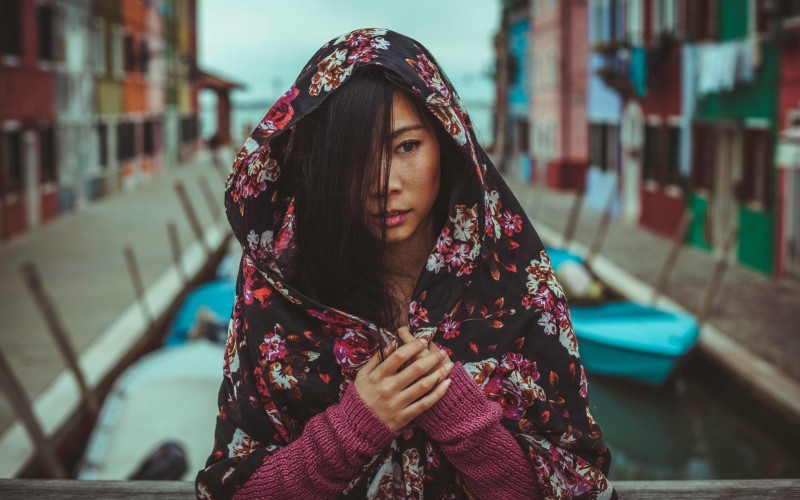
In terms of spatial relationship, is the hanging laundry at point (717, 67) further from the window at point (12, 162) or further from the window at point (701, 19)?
the window at point (12, 162)

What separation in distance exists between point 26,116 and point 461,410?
680 inches

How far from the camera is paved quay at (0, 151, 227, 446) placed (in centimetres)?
840

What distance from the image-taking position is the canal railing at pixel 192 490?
5.37 ft

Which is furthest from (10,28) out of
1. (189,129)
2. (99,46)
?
(189,129)

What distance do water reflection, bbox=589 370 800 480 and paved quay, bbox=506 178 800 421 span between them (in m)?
0.36

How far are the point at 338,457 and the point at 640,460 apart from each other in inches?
301

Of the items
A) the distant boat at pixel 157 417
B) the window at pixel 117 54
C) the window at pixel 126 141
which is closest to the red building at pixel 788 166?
the distant boat at pixel 157 417

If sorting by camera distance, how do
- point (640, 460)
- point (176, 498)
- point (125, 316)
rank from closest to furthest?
point (176, 498)
point (640, 460)
point (125, 316)

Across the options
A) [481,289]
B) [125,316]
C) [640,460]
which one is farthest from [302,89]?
[125,316]

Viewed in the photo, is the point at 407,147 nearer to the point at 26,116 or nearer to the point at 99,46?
the point at 26,116

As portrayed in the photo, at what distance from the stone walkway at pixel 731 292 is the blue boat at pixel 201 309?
129 inches

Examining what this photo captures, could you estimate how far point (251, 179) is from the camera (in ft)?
4.98

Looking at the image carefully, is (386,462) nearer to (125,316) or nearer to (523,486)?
(523,486)

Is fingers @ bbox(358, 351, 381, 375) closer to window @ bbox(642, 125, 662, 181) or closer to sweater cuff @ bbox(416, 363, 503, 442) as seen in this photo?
sweater cuff @ bbox(416, 363, 503, 442)
